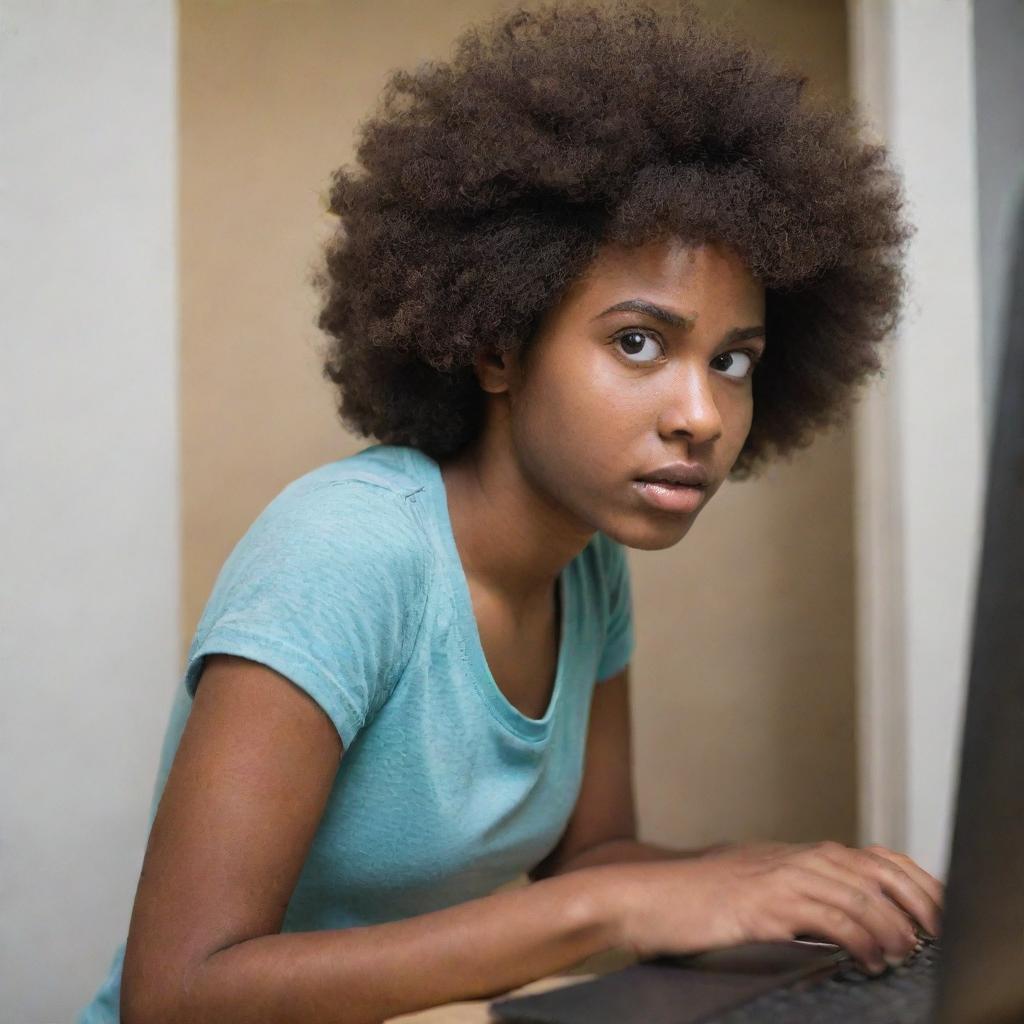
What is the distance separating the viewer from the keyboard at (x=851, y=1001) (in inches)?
24.1

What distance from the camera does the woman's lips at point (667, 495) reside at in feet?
3.44

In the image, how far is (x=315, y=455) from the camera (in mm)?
1854

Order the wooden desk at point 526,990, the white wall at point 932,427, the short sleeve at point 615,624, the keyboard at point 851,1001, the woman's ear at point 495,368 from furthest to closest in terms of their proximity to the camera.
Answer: the white wall at point 932,427, the short sleeve at point 615,624, the woman's ear at point 495,368, the wooden desk at point 526,990, the keyboard at point 851,1001

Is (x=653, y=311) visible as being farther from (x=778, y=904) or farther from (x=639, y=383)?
(x=778, y=904)

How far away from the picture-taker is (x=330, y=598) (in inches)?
36.6

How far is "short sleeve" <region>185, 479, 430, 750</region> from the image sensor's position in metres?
0.89

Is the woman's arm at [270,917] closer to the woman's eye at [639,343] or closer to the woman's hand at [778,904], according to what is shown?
the woman's hand at [778,904]

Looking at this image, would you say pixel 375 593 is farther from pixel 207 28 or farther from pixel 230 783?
pixel 207 28

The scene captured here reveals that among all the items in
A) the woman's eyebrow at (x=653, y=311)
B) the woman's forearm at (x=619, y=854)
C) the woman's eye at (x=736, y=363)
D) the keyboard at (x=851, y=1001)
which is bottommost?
the woman's forearm at (x=619, y=854)

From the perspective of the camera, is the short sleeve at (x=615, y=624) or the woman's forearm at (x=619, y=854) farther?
the short sleeve at (x=615, y=624)

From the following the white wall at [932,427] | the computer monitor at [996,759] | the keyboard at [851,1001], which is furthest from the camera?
the white wall at [932,427]

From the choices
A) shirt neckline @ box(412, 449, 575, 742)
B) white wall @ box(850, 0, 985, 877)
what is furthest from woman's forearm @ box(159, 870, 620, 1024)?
white wall @ box(850, 0, 985, 877)

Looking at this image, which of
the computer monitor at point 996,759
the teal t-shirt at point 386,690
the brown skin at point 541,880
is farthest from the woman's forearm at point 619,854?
the computer monitor at point 996,759

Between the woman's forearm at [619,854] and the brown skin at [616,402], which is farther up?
the brown skin at [616,402]
